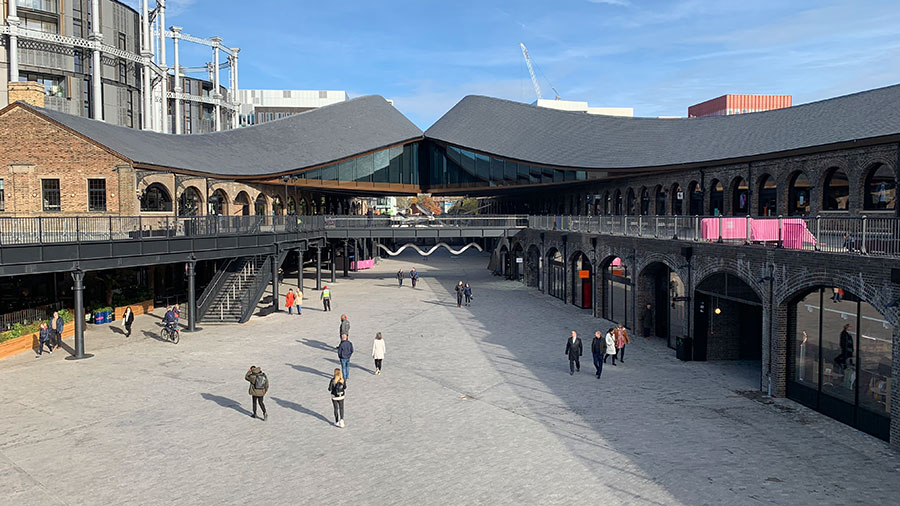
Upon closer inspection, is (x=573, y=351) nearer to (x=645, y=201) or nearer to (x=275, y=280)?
(x=275, y=280)

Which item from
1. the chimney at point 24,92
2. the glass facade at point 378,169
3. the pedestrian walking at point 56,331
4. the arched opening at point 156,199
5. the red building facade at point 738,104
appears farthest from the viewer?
the red building facade at point 738,104

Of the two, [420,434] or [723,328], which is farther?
[723,328]

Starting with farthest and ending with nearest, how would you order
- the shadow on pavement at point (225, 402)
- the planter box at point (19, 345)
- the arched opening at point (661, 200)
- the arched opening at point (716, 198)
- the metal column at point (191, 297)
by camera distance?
1. the arched opening at point (661, 200)
2. the arched opening at point (716, 198)
3. the metal column at point (191, 297)
4. the planter box at point (19, 345)
5. the shadow on pavement at point (225, 402)

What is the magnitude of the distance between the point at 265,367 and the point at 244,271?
1277cm

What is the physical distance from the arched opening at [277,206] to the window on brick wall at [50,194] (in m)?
19.3

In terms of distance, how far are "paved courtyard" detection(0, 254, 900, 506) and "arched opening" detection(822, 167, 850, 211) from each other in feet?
31.1

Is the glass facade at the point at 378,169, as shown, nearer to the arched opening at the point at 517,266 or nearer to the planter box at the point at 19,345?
the arched opening at the point at 517,266

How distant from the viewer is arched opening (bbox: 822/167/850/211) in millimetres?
24939

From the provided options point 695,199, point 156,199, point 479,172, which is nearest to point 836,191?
point 695,199

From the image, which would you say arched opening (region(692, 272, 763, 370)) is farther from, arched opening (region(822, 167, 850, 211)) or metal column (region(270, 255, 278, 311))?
metal column (region(270, 255, 278, 311))

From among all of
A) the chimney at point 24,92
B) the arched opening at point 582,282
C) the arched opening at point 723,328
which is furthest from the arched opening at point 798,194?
the chimney at point 24,92

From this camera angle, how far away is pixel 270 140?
5428 cm

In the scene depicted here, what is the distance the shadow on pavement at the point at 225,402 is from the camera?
15812 mm

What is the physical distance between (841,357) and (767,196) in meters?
16.2
